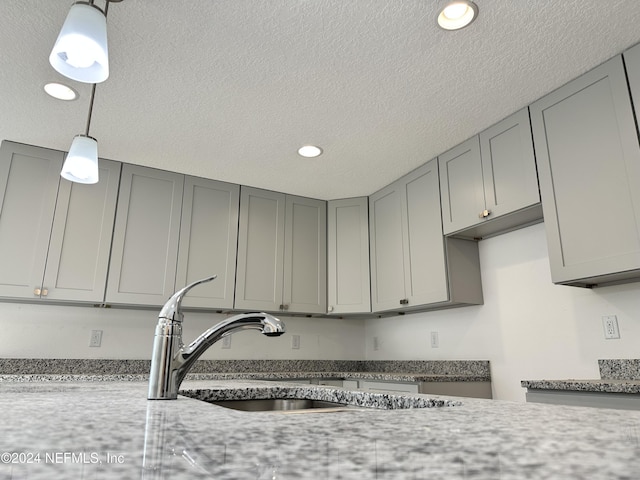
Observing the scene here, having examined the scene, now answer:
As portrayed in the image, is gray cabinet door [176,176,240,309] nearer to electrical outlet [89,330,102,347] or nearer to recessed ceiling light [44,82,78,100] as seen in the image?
electrical outlet [89,330,102,347]

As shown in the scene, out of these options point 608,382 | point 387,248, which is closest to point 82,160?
point 608,382

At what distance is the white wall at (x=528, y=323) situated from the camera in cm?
228

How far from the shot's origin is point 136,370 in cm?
325

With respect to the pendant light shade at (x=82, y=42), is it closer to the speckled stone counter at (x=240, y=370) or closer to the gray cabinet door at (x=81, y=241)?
the gray cabinet door at (x=81, y=241)

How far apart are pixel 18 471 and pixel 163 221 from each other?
10.4 feet

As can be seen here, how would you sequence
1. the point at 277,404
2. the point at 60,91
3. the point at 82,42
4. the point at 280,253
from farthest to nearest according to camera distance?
the point at 280,253 < the point at 60,91 < the point at 277,404 < the point at 82,42

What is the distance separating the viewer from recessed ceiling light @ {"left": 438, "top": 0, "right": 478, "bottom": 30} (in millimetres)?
1815

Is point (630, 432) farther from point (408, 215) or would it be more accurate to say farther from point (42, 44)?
point (408, 215)

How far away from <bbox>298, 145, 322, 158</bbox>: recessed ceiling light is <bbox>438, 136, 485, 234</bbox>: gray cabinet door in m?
0.86

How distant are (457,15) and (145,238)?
249 cm

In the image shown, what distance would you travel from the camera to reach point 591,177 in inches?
84.5

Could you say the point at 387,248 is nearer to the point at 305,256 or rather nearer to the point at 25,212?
the point at 305,256

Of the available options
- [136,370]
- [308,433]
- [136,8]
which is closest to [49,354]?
[136,370]

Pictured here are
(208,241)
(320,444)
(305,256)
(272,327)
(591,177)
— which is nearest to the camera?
(320,444)
